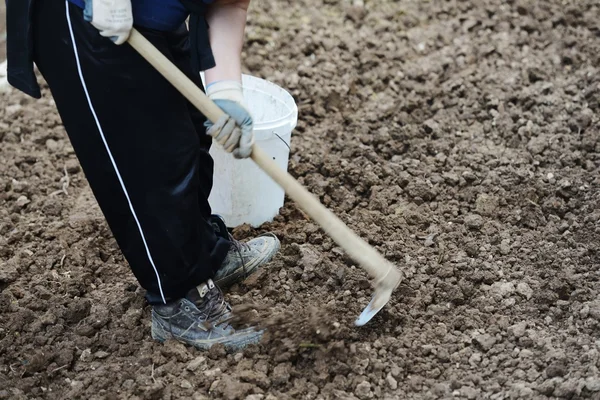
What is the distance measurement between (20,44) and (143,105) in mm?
427

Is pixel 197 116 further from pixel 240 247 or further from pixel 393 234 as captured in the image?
pixel 393 234

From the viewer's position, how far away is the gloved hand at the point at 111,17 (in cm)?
216

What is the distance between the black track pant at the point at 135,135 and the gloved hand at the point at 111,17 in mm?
69

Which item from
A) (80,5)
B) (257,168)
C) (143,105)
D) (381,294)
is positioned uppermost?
(80,5)

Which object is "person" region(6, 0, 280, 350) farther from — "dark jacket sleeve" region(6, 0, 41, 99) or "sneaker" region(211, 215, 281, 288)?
"sneaker" region(211, 215, 281, 288)

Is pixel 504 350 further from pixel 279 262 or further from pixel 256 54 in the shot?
pixel 256 54

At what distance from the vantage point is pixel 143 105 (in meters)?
2.37

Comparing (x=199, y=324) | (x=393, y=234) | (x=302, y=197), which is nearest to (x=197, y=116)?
(x=302, y=197)

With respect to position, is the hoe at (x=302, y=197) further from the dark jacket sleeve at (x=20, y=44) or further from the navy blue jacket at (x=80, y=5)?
the dark jacket sleeve at (x=20, y=44)

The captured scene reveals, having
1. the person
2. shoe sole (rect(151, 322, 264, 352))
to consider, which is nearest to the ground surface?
shoe sole (rect(151, 322, 264, 352))

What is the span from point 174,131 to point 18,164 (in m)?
1.73

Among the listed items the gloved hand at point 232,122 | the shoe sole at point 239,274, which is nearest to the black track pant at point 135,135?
the gloved hand at point 232,122

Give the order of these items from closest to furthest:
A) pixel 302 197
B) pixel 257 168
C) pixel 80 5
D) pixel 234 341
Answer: pixel 80 5 → pixel 302 197 → pixel 234 341 → pixel 257 168

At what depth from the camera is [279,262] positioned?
3.16m
